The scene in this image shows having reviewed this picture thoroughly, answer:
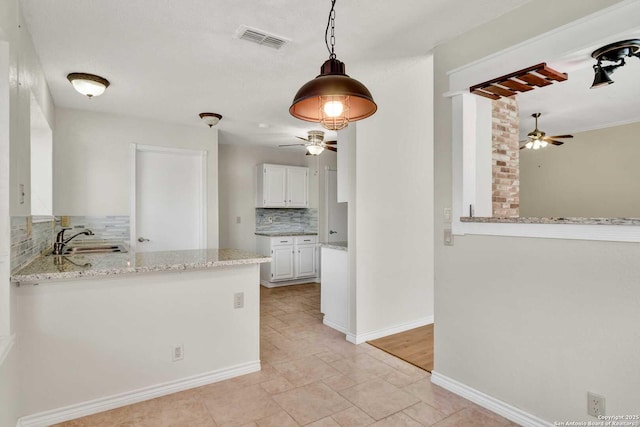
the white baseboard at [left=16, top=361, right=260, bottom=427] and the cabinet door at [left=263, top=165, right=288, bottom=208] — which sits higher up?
the cabinet door at [left=263, top=165, right=288, bottom=208]

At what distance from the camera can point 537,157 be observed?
6023mm

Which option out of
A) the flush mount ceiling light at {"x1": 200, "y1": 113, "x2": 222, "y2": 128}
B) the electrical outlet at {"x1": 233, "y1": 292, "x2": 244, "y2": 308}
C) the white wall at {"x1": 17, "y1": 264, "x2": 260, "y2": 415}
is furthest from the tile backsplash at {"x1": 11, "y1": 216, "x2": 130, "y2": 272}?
the flush mount ceiling light at {"x1": 200, "y1": 113, "x2": 222, "y2": 128}

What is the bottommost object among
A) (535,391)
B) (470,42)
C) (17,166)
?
(535,391)

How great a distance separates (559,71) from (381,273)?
88.7 inches

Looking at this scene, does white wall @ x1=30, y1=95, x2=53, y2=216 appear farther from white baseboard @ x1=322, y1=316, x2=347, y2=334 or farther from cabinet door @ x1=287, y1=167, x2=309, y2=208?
cabinet door @ x1=287, y1=167, x2=309, y2=208

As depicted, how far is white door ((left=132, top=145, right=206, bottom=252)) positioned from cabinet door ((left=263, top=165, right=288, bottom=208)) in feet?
4.81

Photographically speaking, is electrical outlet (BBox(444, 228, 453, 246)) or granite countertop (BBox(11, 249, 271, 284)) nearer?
granite countertop (BBox(11, 249, 271, 284))

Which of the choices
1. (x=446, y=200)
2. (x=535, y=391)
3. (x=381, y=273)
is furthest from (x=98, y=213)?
(x=535, y=391)

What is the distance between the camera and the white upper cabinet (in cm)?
612

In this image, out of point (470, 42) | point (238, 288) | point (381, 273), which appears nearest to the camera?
point (470, 42)

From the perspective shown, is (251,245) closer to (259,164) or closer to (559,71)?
(259,164)

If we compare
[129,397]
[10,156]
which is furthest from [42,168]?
[129,397]

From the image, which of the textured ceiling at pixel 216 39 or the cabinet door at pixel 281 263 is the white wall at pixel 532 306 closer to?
the textured ceiling at pixel 216 39

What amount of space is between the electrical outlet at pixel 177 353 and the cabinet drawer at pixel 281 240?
334 cm
